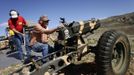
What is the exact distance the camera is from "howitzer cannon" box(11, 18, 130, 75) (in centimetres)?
695

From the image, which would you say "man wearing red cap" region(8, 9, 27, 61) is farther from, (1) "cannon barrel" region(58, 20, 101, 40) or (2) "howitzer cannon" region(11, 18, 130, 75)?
(2) "howitzer cannon" region(11, 18, 130, 75)

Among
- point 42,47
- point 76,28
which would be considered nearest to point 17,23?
point 42,47

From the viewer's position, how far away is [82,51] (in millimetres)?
7750

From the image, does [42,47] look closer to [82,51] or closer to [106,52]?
[82,51]

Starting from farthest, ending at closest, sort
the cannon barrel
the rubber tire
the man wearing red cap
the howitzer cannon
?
the man wearing red cap < the cannon barrel < the rubber tire < the howitzer cannon

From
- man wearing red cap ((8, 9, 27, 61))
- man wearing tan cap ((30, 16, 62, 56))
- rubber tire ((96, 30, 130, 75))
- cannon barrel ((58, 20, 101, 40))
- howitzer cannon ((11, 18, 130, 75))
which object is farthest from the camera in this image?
man wearing red cap ((8, 9, 27, 61))

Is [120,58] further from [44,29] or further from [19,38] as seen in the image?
[19,38]

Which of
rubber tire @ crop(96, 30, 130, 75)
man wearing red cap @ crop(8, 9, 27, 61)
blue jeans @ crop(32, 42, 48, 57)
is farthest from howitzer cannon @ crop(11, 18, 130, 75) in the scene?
man wearing red cap @ crop(8, 9, 27, 61)

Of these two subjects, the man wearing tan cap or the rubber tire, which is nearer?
the rubber tire

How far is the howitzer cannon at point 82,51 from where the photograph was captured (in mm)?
6952

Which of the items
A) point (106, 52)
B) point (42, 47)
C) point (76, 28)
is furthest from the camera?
point (42, 47)

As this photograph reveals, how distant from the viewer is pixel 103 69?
23.7 feet

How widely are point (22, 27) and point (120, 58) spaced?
363 cm

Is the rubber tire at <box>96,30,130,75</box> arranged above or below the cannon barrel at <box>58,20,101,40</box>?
below
